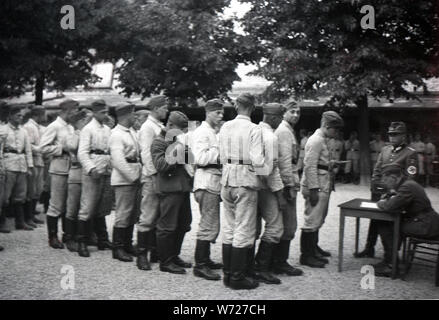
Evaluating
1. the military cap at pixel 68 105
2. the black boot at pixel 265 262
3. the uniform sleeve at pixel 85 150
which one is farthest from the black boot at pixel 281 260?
the military cap at pixel 68 105

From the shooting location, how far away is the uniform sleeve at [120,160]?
6.43 m

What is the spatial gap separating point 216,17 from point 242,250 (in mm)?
15364

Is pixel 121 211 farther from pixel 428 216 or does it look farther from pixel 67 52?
pixel 67 52

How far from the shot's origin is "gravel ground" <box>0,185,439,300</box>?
5.11 m

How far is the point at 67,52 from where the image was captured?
20.1 metres

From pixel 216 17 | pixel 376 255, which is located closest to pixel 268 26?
pixel 216 17

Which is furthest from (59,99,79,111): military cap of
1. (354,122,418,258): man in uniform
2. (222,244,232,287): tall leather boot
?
(354,122,418,258): man in uniform

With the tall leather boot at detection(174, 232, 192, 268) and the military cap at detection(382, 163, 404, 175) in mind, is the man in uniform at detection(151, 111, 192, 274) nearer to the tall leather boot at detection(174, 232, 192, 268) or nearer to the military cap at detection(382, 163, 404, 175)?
the tall leather boot at detection(174, 232, 192, 268)

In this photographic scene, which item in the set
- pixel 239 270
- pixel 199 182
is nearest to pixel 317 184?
pixel 199 182

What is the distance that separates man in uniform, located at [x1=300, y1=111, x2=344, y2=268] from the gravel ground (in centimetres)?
27

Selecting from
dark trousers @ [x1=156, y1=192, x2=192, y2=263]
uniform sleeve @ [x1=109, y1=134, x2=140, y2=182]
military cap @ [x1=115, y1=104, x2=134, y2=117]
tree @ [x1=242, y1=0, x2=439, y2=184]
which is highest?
tree @ [x1=242, y1=0, x2=439, y2=184]

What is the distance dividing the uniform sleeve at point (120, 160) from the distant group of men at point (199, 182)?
0.04 ft

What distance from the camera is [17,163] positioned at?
8.29 metres

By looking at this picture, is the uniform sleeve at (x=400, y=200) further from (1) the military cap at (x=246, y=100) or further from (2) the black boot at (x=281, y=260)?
(1) the military cap at (x=246, y=100)
